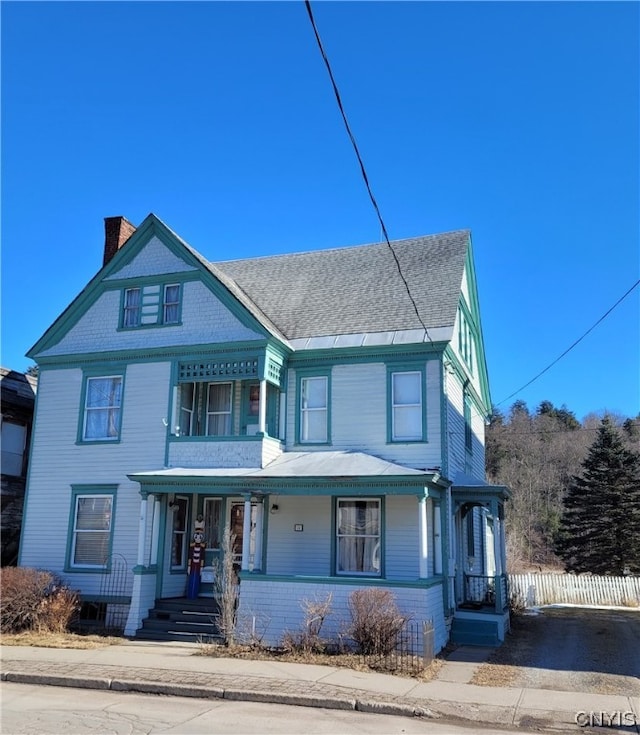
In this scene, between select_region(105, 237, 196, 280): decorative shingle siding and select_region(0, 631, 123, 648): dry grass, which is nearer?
select_region(0, 631, 123, 648): dry grass

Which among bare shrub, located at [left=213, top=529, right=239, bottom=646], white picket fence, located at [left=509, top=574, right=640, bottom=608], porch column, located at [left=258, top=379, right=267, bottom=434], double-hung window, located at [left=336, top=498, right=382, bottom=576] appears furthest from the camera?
white picket fence, located at [left=509, top=574, right=640, bottom=608]

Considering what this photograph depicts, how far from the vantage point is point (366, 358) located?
1694cm

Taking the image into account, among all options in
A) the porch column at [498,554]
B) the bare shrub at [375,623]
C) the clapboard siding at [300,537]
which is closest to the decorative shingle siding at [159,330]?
the clapboard siding at [300,537]

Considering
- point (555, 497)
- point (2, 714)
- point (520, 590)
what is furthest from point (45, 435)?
point (555, 497)

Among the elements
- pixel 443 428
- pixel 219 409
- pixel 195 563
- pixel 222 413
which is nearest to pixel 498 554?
pixel 443 428

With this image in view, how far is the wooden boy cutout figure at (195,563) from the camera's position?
16.8 metres

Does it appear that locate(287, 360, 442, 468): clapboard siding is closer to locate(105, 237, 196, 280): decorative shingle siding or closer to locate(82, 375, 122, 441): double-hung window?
locate(82, 375, 122, 441): double-hung window

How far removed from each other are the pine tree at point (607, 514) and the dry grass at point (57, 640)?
27.4 metres

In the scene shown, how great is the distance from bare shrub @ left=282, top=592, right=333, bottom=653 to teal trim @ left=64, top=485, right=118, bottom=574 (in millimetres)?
5911

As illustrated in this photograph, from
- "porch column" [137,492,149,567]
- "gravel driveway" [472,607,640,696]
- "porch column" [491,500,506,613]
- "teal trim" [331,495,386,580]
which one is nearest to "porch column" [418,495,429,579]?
→ "teal trim" [331,495,386,580]

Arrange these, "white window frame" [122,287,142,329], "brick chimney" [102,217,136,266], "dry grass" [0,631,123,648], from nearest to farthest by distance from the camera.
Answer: "dry grass" [0,631,123,648], "white window frame" [122,287,142,329], "brick chimney" [102,217,136,266]

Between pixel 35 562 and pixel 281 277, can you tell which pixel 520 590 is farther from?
pixel 35 562

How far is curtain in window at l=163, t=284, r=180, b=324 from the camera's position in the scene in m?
18.4

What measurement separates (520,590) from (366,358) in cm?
1174
